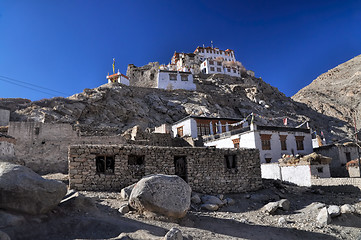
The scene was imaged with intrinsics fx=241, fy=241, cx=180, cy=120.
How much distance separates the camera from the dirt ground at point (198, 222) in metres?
Answer: 6.27

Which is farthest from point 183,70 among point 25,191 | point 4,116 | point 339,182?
point 25,191

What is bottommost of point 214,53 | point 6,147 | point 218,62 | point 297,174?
point 297,174

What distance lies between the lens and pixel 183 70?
69.0 metres

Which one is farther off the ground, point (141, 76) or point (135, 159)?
point (141, 76)

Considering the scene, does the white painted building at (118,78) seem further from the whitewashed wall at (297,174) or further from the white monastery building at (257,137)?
the whitewashed wall at (297,174)

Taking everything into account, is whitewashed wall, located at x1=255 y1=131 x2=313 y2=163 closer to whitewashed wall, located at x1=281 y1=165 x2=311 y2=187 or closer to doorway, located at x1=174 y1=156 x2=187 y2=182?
whitewashed wall, located at x1=281 y1=165 x2=311 y2=187

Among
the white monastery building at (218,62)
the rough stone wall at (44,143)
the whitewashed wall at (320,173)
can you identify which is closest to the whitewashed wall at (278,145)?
the whitewashed wall at (320,173)

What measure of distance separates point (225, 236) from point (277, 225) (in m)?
3.28

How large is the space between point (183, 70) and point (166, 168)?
2320 inches

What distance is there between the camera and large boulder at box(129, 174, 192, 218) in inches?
333

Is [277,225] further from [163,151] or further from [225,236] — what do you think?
[163,151]

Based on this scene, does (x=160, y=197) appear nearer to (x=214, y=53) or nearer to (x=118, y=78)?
(x=118, y=78)

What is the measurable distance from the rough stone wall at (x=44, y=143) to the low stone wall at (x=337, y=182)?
1573cm

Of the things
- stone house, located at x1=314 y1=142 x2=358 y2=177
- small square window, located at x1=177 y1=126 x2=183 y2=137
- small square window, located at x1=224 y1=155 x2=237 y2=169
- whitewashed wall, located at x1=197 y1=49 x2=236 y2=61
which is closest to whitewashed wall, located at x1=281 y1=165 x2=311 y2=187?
small square window, located at x1=224 y1=155 x2=237 y2=169
